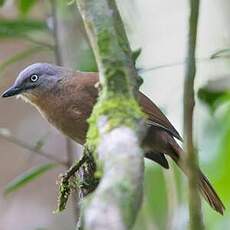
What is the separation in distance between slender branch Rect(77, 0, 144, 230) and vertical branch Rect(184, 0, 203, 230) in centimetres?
10

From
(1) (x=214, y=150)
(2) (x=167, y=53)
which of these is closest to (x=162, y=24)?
(2) (x=167, y=53)

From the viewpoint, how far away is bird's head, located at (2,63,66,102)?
3713 millimetres

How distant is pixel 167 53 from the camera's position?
7609 mm

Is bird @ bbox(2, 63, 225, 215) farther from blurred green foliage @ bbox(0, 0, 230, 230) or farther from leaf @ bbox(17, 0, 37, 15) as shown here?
leaf @ bbox(17, 0, 37, 15)

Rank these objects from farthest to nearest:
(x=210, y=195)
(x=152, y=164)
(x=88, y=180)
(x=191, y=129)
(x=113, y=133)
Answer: (x=152, y=164)
(x=210, y=195)
(x=88, y=180)
(x=191, y=129)
(x=113, y=133)

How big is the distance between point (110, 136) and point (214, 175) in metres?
2.16

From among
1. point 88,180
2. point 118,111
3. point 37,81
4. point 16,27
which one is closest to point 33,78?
point 37,81

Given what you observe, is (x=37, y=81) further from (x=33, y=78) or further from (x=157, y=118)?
(x=157, y=118)

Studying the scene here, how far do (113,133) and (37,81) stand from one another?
2605mm

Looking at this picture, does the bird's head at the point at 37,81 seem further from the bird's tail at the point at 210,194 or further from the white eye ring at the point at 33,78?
the bird's tail at the point at 210,194

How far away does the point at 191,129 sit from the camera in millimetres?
1313

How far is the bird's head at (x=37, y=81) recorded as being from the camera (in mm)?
3713

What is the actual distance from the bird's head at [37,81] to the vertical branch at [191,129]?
7.53 ft

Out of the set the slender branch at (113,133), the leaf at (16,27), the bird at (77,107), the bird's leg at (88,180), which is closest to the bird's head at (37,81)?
the bird at (77,107)
